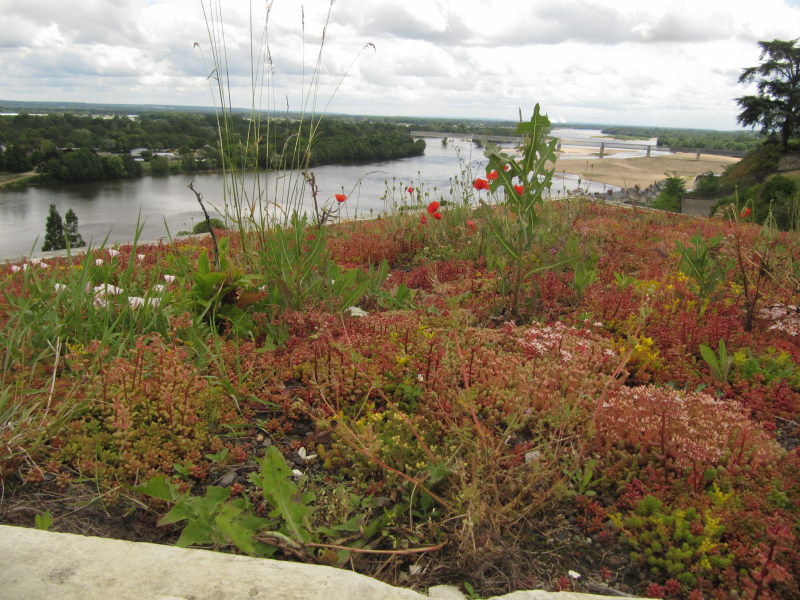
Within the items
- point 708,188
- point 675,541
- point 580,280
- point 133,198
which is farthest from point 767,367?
point 133,198

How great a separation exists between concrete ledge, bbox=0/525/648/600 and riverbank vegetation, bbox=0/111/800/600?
0.59 ft

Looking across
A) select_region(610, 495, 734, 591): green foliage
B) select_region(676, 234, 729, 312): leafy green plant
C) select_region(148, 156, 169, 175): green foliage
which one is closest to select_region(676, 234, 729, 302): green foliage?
select_region(676, 234, 729, 312): leafy green plant

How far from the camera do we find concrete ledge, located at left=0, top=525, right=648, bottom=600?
3.63ft

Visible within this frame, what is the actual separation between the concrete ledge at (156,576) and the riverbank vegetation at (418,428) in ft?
0.59

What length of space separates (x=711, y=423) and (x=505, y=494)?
995 millimetres

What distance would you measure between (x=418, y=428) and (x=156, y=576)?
1.16 meters

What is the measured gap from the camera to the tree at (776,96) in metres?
39.2

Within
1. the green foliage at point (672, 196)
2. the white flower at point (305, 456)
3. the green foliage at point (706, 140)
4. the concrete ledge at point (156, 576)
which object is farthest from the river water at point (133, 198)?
the green foliage at point (706, 140)

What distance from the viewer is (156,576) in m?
1.16

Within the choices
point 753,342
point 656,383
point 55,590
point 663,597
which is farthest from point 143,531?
point 753,342

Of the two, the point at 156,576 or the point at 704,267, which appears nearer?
the point at 156,576

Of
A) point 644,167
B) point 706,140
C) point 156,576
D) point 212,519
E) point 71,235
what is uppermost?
point 706,140

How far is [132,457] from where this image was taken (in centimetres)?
179

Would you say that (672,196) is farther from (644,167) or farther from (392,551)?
(644,167)
